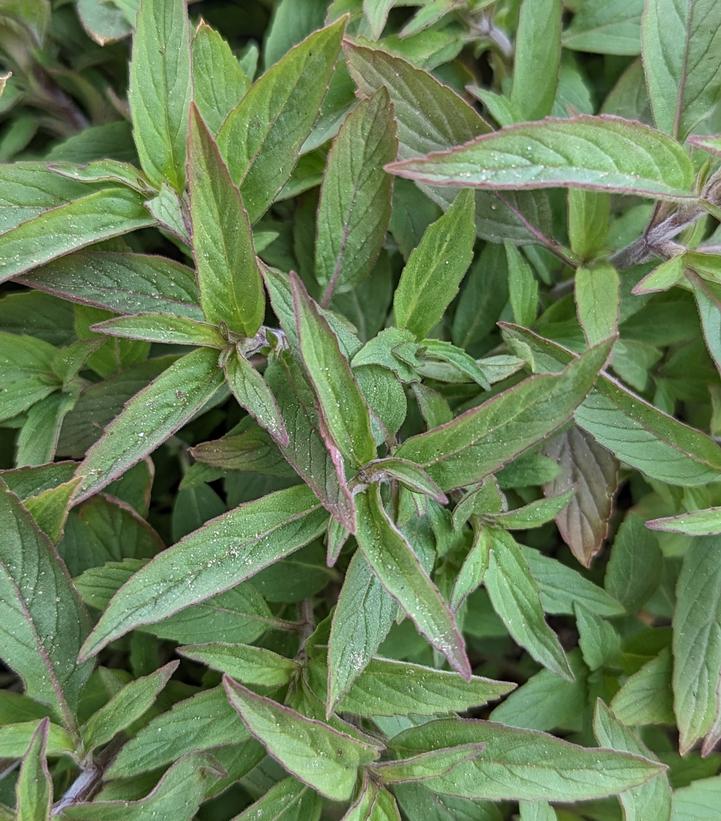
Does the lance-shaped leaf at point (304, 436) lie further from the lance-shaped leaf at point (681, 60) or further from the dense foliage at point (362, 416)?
the lance-shaped leaf at point (681, 60)

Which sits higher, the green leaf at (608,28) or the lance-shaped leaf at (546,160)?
the lance-shaped leaf at (546,160)

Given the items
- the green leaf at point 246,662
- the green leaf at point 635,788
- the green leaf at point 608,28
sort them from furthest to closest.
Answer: the green leaf at point 608,28 < the green leaf at point 635,788 < the green leaf at point 246,662

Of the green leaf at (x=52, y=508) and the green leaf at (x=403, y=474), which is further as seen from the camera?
the green leaf at (x=52, y=508)

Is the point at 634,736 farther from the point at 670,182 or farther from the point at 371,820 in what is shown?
the point at 670,182

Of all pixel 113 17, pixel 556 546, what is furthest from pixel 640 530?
pixel 113 17

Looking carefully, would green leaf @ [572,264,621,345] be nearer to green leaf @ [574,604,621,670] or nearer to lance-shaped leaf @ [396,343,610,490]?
lance-shaped leaf @ [396,343,610,490]

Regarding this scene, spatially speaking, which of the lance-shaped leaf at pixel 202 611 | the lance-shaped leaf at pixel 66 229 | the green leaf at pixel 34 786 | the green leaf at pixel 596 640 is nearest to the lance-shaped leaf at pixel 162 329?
the lance-shaped leaf at pixel 66 229

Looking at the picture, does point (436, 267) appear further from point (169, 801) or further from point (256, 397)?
point (169, 801)
